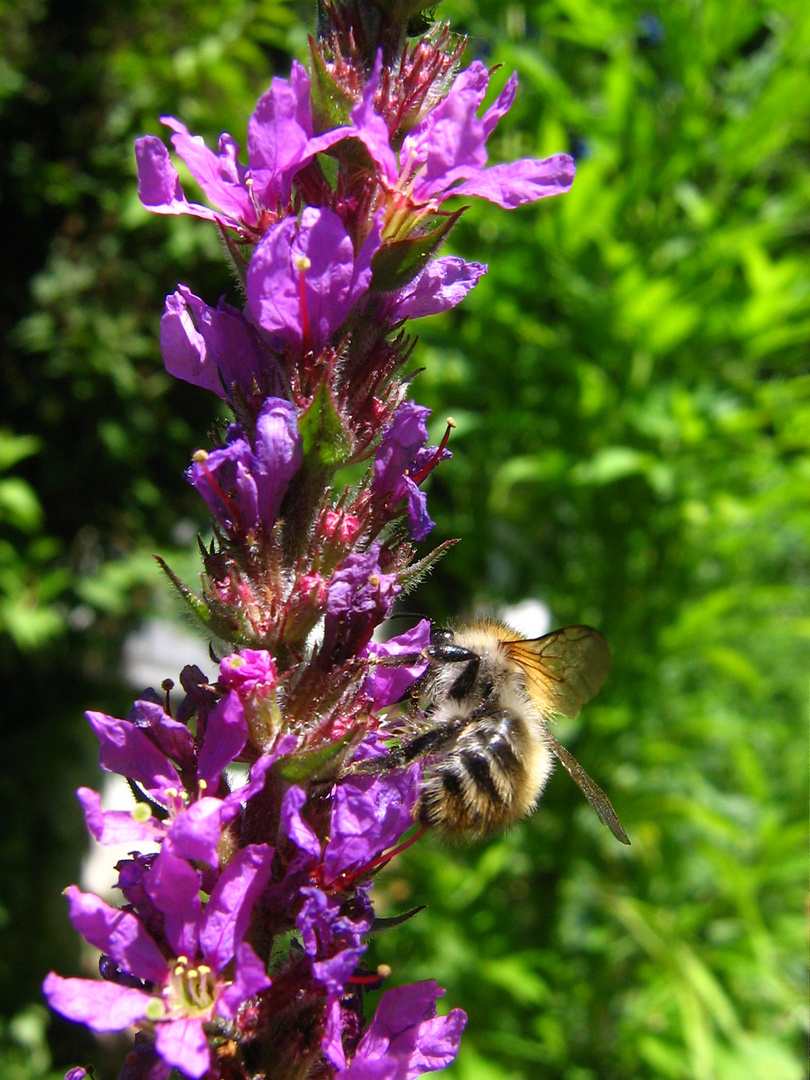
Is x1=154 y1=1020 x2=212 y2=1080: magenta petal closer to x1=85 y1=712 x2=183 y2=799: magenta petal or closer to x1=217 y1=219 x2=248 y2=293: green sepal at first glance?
x1=85 y1=712 x2=183 y2=799: magenta petal

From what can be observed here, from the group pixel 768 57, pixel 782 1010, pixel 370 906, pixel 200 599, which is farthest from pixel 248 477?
pixel 782 1010

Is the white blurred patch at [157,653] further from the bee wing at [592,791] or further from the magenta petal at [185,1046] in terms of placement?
the magenta petal at [185,1046]

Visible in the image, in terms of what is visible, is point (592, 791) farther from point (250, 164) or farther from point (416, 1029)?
point (250, 164)

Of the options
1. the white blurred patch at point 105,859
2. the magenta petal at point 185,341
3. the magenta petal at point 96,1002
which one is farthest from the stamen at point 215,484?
the white blurred patch at point 105,859

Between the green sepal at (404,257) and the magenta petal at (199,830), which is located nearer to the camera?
the magenta petal at (199,830)

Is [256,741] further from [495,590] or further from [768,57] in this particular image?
[768,57]

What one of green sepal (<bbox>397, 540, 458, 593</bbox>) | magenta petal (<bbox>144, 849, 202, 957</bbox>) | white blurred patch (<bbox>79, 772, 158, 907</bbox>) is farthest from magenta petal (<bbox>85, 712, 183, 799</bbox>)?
white blurred patch (<bbox>79, 772, 158, 907</bbox>)

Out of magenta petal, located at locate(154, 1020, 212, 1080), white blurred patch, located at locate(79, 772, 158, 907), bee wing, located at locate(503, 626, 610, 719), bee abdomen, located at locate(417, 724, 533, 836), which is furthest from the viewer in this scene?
white blurred patch, located at locate(79, 772, 158, 907)

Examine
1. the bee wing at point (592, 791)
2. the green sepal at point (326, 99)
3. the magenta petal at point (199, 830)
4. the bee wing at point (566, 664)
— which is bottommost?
the bee wing at point (592, 791)
